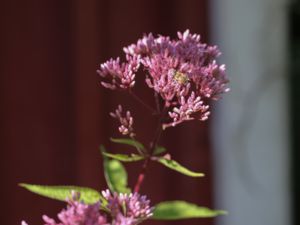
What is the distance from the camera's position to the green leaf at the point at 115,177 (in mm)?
648

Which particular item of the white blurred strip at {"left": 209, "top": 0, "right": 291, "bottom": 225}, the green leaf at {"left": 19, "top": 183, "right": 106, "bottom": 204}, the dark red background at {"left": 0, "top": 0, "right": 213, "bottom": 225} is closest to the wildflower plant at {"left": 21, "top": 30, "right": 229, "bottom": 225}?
the green leaf at {"left": 19, "top": 183, "right": 106, "bottom": 204}

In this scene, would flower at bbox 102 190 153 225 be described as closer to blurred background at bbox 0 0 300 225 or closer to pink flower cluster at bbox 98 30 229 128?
pink flower cluster at bbox 98 30 229 128

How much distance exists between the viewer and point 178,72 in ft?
1.84

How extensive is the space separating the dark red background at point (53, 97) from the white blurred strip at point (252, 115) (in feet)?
0.96

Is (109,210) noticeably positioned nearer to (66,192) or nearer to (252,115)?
(66,192)

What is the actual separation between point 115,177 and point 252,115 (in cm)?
159

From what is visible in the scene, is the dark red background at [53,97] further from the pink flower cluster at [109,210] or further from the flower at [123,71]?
the pink flower cluster at [109,210]

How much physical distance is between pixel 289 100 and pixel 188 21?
17.6 inches

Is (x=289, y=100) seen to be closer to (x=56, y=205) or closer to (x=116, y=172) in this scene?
(x=56, y=205)

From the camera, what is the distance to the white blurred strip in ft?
7.10

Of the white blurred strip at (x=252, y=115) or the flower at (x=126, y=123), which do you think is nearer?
the flower at (x=126, y=123)

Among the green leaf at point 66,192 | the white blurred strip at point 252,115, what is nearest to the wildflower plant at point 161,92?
the green leaf at point 66,192

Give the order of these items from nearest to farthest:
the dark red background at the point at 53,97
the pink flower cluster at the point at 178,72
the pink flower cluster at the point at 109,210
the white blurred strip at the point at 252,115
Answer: the pink flower cluster at the point at 109,210 → the pink flower cluster at the point at 178,72 → the dark red background at the point at 53,97 → the white blurred strip at the point at 252,115

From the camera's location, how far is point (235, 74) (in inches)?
85.1
